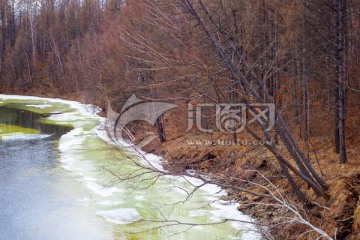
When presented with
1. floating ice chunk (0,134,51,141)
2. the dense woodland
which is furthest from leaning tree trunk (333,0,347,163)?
floating ice chunk (0,134,51,141)

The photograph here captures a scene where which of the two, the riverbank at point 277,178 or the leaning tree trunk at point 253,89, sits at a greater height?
the leaning tree trunk at point 253,89

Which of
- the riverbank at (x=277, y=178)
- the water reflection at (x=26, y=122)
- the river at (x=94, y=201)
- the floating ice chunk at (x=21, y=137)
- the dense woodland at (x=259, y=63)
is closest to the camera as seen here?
the dense woodland at (x=259, y=63)

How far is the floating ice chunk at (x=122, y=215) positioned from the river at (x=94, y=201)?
0.9 inches

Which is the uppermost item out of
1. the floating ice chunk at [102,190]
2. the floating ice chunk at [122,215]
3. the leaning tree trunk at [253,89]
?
the leaning tree trunk at [253,89]

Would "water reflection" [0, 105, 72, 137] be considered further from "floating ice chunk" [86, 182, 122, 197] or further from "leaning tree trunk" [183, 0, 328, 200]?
"leaning tree trunk" [183, 0, 328, 200]

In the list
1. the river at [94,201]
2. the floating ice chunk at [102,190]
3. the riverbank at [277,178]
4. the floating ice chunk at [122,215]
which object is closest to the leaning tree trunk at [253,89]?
the riverbank at [277,178]

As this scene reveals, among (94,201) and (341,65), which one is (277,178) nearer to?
(341,65)

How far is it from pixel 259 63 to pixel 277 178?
3.21 meters

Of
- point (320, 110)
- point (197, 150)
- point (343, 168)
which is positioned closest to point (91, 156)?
point (197, 150)

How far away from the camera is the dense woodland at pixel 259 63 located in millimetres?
5441

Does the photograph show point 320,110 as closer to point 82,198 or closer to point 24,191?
point 82,198

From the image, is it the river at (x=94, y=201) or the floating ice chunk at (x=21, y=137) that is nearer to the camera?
the river at (x=94, y=201)

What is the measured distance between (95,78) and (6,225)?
15.2 m

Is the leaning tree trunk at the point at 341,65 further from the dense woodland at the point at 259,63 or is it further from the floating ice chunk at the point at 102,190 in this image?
the floating ice chunk at the point at 102,190
